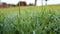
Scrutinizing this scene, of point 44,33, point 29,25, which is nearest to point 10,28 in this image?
point 29,25

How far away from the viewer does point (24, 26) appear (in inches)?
51.2

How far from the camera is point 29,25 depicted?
1312 millimetres

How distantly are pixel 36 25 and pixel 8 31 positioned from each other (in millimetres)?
194

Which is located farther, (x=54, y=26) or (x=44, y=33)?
(x=54, y=26)

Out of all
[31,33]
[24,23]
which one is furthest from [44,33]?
[24,23]

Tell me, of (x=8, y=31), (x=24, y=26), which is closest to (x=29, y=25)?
(x=24, y=26)

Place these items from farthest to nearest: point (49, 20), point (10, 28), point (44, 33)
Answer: point (49, 20) < point (10, 28) < point (44, 33)

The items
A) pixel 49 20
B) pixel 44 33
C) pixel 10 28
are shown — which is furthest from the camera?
pixel 49 20

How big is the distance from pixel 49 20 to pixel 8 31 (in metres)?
0.35

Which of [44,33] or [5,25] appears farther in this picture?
[5,25]

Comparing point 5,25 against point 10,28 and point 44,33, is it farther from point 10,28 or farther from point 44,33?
point 44,33

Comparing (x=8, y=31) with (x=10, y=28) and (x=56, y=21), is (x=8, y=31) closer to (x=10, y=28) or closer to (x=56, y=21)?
(x=10, y=28)

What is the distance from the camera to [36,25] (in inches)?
51.6

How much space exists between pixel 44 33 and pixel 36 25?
0.43 ft
